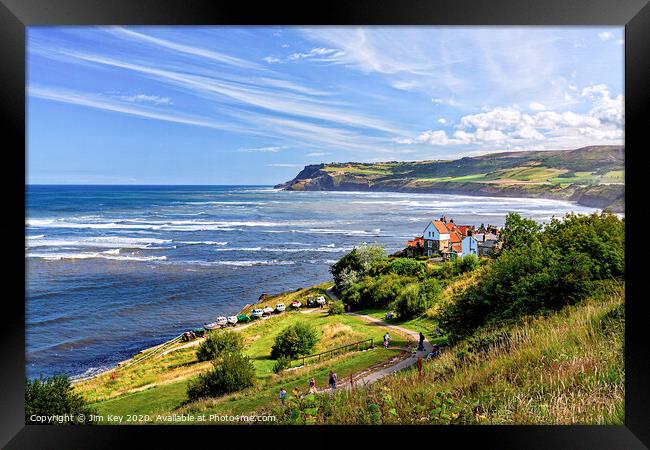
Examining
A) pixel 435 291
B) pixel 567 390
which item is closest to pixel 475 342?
pixel 567 390

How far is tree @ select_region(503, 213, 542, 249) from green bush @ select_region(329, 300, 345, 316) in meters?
1.86

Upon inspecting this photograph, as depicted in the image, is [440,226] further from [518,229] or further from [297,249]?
[297,249]

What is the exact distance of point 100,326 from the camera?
163 inches

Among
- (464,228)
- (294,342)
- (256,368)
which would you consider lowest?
(256,368)

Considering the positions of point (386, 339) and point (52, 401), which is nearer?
point (52, 401)

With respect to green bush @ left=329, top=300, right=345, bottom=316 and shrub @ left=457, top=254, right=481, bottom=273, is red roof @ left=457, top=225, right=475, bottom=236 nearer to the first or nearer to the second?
shrub @ left=457, top=254, right=481, bottom=273

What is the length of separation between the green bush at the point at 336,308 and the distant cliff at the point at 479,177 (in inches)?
49.6

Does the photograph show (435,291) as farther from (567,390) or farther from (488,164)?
(567,390)

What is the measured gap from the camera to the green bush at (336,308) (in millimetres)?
4543

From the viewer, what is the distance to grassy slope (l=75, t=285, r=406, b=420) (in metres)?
3.42

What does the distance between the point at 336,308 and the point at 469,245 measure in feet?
5.38

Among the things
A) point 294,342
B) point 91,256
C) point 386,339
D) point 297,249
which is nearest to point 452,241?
point 386,339

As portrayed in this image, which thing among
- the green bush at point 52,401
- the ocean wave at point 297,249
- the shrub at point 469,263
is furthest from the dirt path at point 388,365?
the green bush at point 52,401

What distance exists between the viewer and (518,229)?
4.42m
